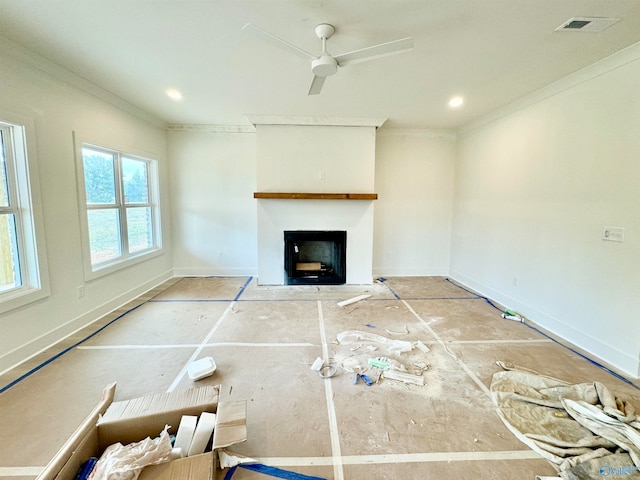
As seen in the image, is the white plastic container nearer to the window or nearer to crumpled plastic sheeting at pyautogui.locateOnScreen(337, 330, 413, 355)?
crumpled plastic sheeting at pyautogui.locateOnScreen(337, 330, 413, 355)

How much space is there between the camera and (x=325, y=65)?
6.84 feet

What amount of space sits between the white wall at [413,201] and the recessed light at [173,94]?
10.2ft

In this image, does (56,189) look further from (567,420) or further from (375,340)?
(567,420)

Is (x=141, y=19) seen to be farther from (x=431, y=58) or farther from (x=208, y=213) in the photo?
(x=208, y=213)

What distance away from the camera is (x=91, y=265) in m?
3.08

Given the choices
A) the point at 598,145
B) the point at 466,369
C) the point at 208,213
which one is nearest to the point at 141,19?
the point at 208,213

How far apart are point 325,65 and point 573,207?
2.70 metres

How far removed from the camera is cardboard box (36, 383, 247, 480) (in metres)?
1.17

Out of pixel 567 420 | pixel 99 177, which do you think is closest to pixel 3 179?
pixel 99 177

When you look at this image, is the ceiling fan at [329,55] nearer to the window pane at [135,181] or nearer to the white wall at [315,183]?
the white wall at [315,183]

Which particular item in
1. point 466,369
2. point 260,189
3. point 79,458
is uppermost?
point 260,189

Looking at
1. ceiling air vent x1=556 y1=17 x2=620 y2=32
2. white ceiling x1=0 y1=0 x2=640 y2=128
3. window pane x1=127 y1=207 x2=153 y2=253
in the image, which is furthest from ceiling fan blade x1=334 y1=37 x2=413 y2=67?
window pane x1=127 y1=207 x2=153 y2=253

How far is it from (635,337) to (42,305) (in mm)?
4983

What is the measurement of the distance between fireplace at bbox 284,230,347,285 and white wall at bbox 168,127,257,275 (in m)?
0.89
